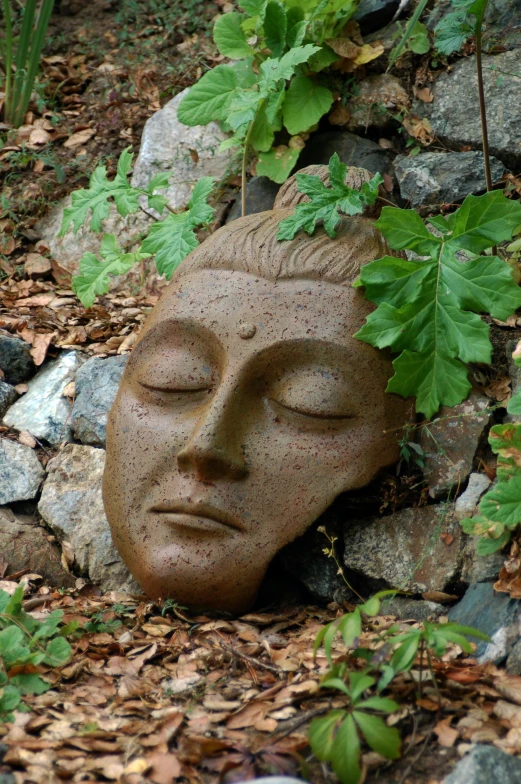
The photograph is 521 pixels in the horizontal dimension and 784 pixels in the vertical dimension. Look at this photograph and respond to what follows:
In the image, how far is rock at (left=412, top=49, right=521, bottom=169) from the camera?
4.48 m

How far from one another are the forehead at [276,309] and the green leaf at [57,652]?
1210 millimetres

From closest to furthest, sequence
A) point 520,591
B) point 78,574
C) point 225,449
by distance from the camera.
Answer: point 520,591 < point 225,449 < point 78,574

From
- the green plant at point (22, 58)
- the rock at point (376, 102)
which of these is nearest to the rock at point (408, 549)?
the rock at point (376, 102)

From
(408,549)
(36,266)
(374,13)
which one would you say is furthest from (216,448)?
(374,13)

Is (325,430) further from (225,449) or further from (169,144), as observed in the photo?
(169,144)

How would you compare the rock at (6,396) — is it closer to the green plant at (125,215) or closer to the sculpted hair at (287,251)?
the green plant at (125,215)

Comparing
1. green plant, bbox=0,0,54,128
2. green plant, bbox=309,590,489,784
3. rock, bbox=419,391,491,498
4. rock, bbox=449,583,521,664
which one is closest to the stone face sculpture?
rock, bbox=419,391,491,498

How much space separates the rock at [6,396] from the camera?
453 centimetres

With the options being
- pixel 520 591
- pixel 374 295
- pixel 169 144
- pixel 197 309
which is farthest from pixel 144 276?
pixel 520 591

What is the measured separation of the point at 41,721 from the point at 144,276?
3.10m

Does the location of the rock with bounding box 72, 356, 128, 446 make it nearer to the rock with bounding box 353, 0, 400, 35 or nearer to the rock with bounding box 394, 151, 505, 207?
the rock with bounding box 394, 151, 505, 207

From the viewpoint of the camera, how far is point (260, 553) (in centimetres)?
322

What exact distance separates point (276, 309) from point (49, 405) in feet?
5.32

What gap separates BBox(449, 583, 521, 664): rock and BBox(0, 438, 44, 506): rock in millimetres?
2055
